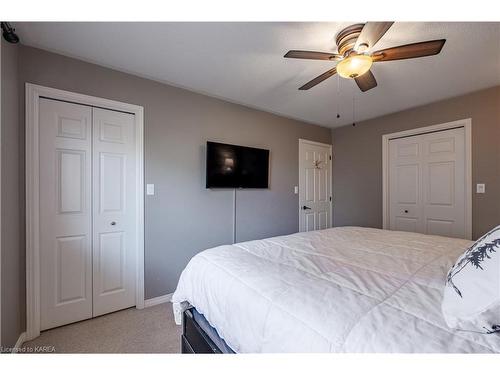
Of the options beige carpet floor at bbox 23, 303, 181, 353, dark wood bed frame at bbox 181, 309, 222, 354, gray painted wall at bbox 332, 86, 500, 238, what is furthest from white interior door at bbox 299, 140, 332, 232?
dark wood bed frame at bbox 181, 309, 222, 354

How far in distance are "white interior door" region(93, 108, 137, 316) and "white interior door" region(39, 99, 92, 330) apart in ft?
0.22

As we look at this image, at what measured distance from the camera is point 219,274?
1.14m

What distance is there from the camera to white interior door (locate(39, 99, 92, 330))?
5.96 ft

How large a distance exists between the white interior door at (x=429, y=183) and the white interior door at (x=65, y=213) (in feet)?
12.6

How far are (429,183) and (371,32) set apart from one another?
2.54 metres

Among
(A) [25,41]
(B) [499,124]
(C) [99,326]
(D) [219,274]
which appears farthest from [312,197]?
(A) [25,41]

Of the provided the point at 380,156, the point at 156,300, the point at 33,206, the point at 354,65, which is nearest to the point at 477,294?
the point at 354,65

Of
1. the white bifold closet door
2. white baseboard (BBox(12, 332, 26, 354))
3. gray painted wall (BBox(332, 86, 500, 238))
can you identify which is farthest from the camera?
gray painted wall (BBox(332, 86, 500, 238))

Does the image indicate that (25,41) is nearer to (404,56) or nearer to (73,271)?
(73,271)

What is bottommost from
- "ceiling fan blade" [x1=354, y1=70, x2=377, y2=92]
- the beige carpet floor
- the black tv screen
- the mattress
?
the beige carpet floor

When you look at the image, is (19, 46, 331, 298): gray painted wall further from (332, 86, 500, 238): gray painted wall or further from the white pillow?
the white pillow

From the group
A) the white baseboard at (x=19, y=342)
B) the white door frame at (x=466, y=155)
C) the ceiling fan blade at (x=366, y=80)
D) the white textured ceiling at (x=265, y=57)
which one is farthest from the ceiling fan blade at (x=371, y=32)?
the white baseboard at (x=19, y=342)

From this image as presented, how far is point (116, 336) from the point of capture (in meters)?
1.77
